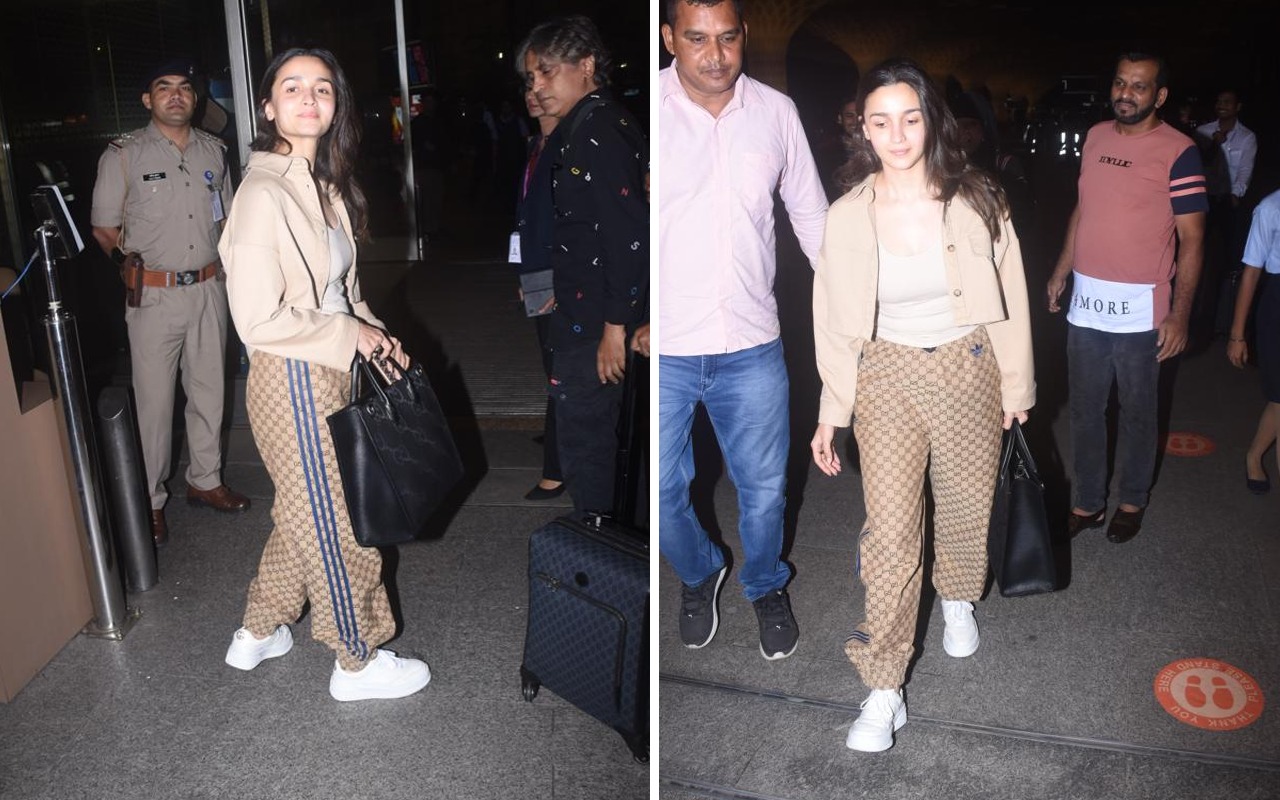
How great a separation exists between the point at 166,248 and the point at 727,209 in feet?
6.86

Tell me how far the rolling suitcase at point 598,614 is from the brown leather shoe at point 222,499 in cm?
159

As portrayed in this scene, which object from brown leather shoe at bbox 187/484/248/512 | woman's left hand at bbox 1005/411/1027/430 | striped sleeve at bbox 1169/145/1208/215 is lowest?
brown leather shoe at bbox 187/484/248/512

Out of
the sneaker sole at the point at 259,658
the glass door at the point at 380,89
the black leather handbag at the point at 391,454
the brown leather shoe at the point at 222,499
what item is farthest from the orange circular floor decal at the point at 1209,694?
the glass door at the point at 380,89

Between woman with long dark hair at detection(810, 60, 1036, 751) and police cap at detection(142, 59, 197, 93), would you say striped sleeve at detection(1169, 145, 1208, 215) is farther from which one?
police cap at detection(142, 59, 197, 93)

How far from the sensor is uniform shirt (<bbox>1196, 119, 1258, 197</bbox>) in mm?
4277

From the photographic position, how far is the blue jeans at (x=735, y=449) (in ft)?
6.92

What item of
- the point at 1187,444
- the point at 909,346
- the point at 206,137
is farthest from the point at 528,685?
the point at 1187,444

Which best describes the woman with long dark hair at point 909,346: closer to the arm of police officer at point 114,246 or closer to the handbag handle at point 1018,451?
the handbag handle at point 1018,451

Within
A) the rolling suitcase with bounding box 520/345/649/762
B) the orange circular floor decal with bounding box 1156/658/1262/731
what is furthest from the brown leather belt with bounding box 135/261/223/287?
the orange circular floor decal with bounding box 1156/658/1262/731

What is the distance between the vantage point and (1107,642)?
2.46 meters

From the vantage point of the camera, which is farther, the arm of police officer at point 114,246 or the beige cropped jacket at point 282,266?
the arm of police officer at point 114,246

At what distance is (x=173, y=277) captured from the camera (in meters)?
3.32

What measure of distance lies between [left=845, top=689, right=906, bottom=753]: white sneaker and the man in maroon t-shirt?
3.78 feet

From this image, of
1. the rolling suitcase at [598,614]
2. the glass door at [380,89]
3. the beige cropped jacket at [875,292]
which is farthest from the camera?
the glass door at [380,89]
